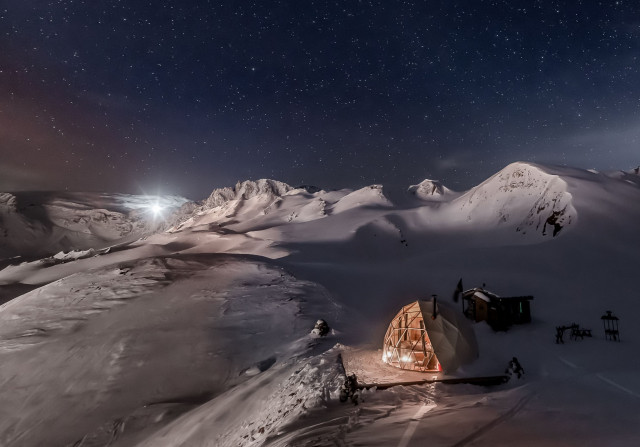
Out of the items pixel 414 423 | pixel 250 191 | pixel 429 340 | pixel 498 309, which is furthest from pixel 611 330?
pixel 250 191

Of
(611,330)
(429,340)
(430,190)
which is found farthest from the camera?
(430,190)

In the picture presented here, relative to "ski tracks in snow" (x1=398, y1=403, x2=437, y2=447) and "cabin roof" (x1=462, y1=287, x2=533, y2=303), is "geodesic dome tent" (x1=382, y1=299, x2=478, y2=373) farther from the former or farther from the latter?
"cabin roof" (x1=462, y1=287, x2=533, y2=303)

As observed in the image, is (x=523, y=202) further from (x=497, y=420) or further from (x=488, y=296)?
(x=497, y=420)

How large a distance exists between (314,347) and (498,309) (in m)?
11.3

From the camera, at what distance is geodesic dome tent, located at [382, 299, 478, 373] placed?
13617 millimetres

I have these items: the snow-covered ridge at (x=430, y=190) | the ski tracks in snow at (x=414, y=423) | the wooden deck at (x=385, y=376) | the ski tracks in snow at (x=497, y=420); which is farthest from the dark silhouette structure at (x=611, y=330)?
the snow-covered ridge at (x=430, y=190)

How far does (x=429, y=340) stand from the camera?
14.0 metres

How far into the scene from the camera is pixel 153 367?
17469 mm

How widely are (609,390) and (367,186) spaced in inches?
3690

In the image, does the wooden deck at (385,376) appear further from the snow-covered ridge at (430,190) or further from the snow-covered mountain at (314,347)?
the snow-covered ridge at (430,190)

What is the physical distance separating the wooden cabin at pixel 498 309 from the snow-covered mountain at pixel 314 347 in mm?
837

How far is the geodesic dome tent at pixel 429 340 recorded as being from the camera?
13.6 m

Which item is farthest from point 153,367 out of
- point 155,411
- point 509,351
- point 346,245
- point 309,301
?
point 346,245

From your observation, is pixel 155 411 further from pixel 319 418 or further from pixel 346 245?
pixel 346 245
